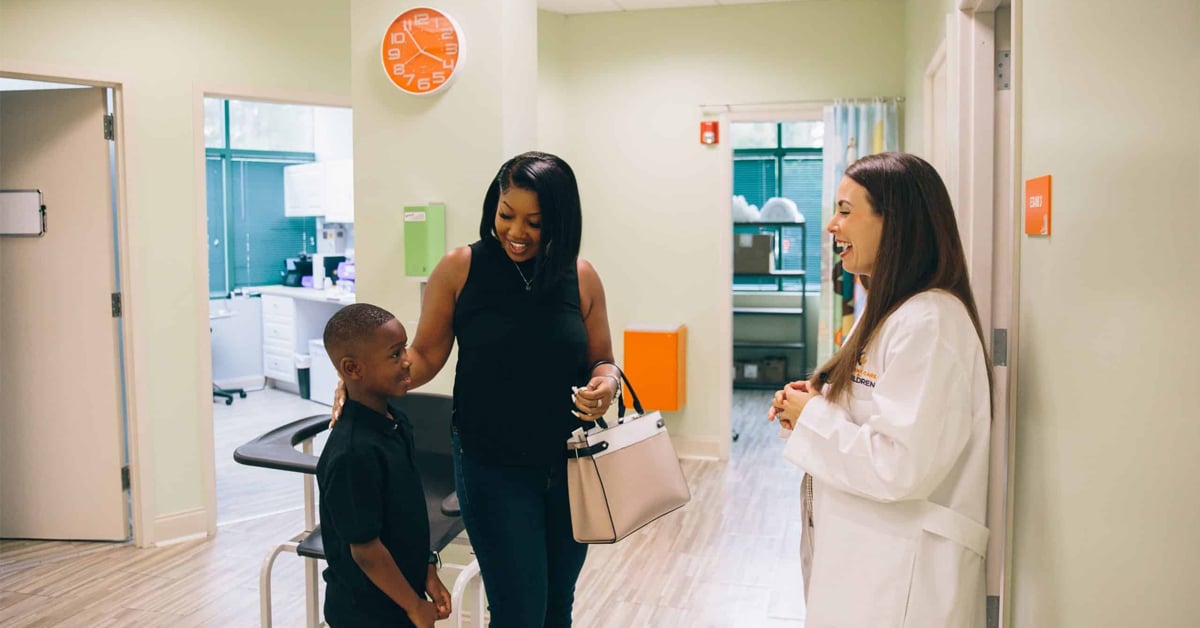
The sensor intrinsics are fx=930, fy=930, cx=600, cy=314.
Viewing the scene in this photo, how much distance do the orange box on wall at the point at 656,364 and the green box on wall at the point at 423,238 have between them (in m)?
2.37

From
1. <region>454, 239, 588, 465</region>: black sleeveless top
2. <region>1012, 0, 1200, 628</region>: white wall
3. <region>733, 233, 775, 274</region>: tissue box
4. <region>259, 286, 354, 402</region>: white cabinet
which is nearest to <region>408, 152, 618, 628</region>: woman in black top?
<region>454, 239, 588, 465</region>: black sleeveless top

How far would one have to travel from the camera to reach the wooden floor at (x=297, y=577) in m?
3.16

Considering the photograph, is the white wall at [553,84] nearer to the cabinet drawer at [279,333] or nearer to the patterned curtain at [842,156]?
the patterned curtain at [842,156]

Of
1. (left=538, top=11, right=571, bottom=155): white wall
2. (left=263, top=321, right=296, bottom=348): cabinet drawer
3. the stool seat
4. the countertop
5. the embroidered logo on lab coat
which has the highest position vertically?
(left=538, top=11, right=571, bottom=155): white wall

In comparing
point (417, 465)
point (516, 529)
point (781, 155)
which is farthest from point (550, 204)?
point (781, 155)

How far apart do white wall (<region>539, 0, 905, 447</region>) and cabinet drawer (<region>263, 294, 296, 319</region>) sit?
2.85m

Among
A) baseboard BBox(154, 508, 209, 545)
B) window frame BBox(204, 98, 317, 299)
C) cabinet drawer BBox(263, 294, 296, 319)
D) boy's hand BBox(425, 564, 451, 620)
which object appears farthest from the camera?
window frame BBox(204, 98, 317, 299)

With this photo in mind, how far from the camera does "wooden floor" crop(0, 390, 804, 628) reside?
316cm

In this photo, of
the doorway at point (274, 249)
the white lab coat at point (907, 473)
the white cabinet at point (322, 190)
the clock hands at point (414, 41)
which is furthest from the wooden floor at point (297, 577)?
the white cabinet at point (322, 190)

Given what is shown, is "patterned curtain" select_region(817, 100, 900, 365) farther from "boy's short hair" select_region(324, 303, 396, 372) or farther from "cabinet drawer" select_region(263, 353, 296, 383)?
"cabinet drawer" select_region(263, 353, 296, 383)

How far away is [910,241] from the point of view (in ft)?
4.79

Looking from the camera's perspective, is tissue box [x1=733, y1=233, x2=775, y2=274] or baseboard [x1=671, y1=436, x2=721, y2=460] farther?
tissue box [x1=733, y1=233, x2=775, y2=274]

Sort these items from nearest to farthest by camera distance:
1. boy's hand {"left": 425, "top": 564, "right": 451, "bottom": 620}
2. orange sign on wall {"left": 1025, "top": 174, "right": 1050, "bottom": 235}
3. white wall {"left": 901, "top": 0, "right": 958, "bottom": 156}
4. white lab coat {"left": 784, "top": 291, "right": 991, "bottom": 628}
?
white lab coat {"left": 784, "top": 291, "right": 991, "bottom": 628} < orange sign on wall {"left": 1025, "top": 174, "right": 1050, "bottom": 235} < boy's hand {"left": 425, "top": 564, "right": 451, "bottom": 620} < white wall {"left": 901, "top": 0, "right": 958, "bottom": 156}

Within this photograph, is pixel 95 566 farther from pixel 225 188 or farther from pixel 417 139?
pixel 225 188
